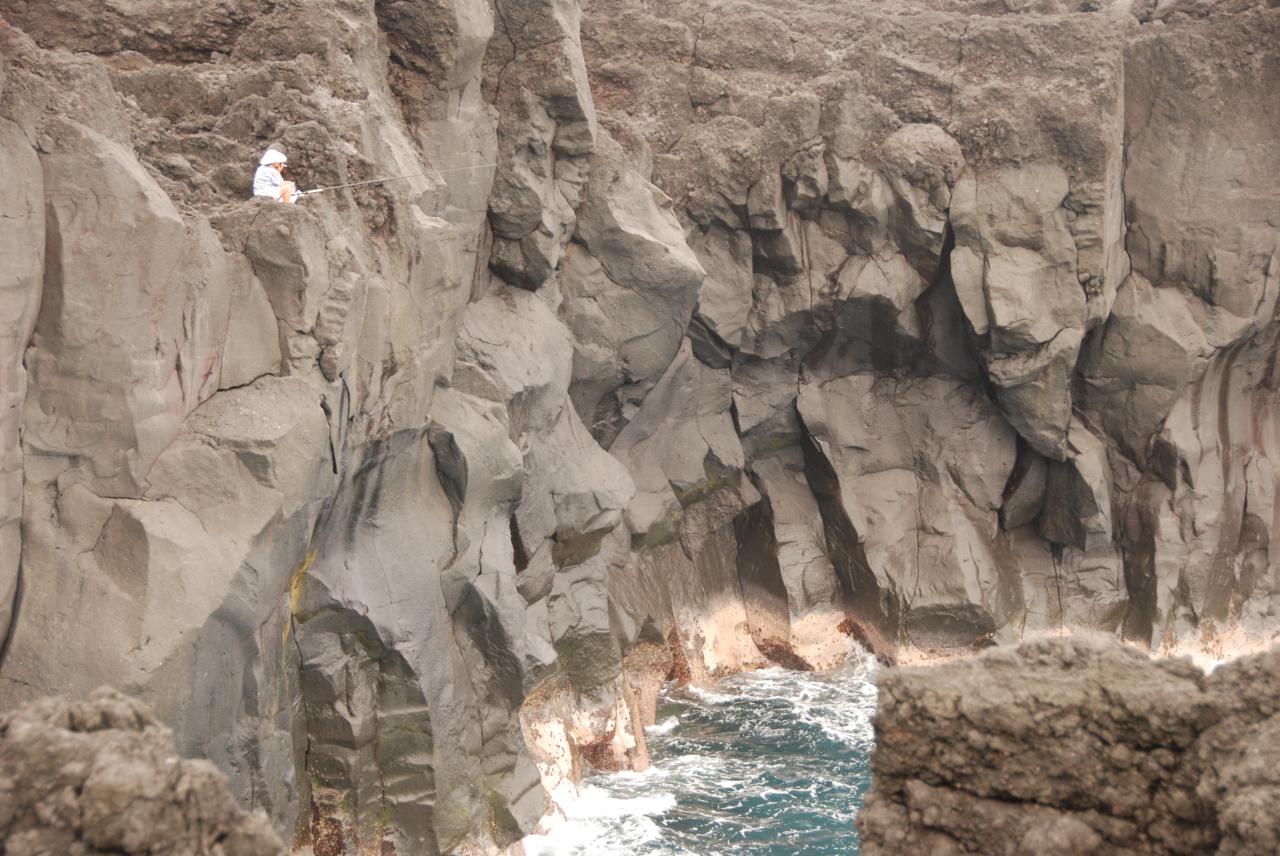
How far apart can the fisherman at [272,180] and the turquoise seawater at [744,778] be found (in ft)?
32.9

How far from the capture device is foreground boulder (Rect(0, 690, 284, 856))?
226 inches

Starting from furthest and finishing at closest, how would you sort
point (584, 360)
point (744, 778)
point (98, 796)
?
point (584, 360) → point (744, 778) → point (98, 796)

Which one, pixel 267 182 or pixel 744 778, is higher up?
pixel 267 182

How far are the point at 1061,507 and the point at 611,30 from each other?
13.7 m

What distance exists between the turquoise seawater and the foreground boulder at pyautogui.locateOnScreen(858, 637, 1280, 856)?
39.9ft

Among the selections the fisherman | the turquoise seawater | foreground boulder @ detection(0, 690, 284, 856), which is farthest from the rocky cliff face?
foreground boulder @ detection(0, 690, 284, 856)

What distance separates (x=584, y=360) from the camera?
22250 millimetres

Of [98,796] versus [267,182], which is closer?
[98,796]

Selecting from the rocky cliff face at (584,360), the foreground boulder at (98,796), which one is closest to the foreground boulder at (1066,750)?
the foreground boulder at (98,796)

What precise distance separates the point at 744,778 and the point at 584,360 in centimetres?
776

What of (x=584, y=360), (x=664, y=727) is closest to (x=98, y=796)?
(x=584, y=360)

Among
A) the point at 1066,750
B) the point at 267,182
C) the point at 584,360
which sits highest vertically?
the point at 267,182

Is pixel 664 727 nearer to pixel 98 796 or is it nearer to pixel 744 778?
pixel 744 778

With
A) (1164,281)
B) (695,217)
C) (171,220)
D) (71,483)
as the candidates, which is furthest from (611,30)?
(71,483)
